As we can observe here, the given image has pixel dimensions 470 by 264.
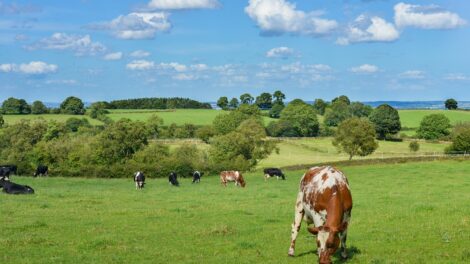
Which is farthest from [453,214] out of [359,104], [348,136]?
[359,104]

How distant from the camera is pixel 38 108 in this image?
147m

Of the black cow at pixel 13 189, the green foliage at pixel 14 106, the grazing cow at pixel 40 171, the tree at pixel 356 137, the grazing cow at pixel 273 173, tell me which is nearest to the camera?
the black cow at pixel 13 189

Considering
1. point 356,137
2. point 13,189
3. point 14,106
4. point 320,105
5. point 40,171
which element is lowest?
point 40,171

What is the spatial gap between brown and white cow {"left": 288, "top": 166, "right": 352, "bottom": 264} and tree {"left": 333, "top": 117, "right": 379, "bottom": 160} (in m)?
63.6

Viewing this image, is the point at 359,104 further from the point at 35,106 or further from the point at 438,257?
the point at 438,257

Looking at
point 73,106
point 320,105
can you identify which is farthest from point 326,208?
point 320,105

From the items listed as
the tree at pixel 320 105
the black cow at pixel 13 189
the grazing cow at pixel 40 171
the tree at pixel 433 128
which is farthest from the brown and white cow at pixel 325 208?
the tree at pixel 320 105

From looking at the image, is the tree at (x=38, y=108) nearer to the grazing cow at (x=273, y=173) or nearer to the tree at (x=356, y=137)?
the tree at (x=356, y=137)

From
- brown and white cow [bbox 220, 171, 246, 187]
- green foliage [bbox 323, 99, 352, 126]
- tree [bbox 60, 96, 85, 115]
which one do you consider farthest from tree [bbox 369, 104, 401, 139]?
brown and white cow [bbox 220, 171, 246, 187]

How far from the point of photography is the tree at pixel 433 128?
118 metres

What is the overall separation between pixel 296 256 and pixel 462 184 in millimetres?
26026

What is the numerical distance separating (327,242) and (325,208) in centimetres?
110

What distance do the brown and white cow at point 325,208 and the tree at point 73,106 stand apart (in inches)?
5545

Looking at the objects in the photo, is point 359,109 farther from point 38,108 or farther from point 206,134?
point 38,108
